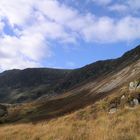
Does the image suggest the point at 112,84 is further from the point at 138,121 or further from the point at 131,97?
the point at 138,121

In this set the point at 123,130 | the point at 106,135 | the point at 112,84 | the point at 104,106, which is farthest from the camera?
the point at 112,84

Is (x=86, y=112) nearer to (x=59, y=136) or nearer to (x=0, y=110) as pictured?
(x=59, y=136)

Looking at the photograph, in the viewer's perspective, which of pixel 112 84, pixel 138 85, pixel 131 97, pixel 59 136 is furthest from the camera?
pixel 112 84

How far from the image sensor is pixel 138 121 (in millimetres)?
18609

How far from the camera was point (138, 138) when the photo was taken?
13.9 meters

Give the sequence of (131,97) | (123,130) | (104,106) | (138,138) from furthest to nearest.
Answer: (104,106) < (131,97) < (123,130) < (138,138)

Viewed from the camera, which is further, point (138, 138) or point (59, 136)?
point (59, 136)

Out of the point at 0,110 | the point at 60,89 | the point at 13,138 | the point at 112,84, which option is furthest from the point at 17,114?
the point at 60,89

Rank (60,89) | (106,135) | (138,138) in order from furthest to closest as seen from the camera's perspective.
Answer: (60,89) < (106,135) < (138,138)

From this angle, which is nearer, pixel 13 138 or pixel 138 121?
pixel 138 121

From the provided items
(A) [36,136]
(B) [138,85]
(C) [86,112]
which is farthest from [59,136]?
Result: (B) [138,85]

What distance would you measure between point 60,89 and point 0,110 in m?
121

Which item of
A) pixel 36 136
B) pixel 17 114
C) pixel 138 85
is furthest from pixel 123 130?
pixel 17 114

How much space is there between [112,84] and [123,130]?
67.0m
